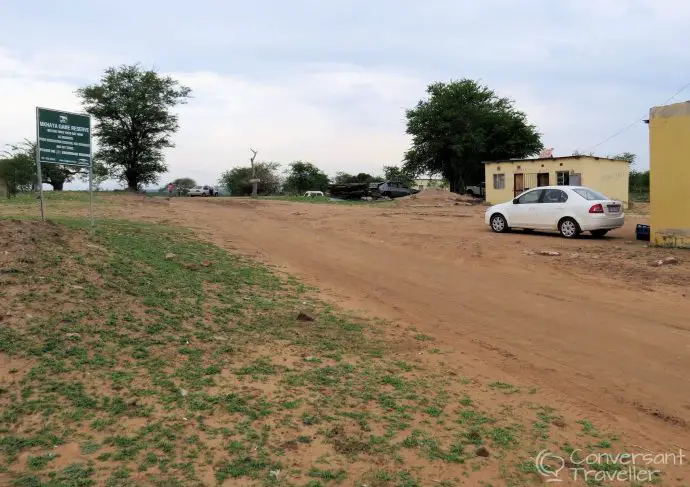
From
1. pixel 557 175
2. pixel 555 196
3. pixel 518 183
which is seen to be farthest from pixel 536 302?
pixel 518 183

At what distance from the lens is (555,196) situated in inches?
619

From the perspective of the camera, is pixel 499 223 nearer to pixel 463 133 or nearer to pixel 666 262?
pixel 666 262

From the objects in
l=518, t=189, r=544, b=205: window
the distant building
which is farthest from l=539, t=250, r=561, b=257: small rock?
the distant building

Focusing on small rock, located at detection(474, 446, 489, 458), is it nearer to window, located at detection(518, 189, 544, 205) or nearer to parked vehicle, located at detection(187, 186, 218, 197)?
window, located at detection(518, 189, 544, 205)

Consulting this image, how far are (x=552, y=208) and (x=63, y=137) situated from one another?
12416 millimetres

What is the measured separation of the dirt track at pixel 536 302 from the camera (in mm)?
5043

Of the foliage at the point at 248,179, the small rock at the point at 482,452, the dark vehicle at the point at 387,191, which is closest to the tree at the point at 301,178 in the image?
the foliage at the point at 248,179

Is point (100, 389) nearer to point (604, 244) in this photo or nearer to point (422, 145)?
point (604, 244)

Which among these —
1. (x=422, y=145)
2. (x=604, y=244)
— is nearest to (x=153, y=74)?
(x=422, y=145)

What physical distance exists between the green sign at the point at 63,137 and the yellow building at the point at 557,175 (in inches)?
1073

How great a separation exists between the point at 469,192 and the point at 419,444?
144 feet

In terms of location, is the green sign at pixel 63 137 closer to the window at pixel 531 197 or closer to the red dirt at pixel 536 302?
the red dirt at pixel 536 302

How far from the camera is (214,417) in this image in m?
4.12

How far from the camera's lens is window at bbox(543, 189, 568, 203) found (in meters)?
15.5
